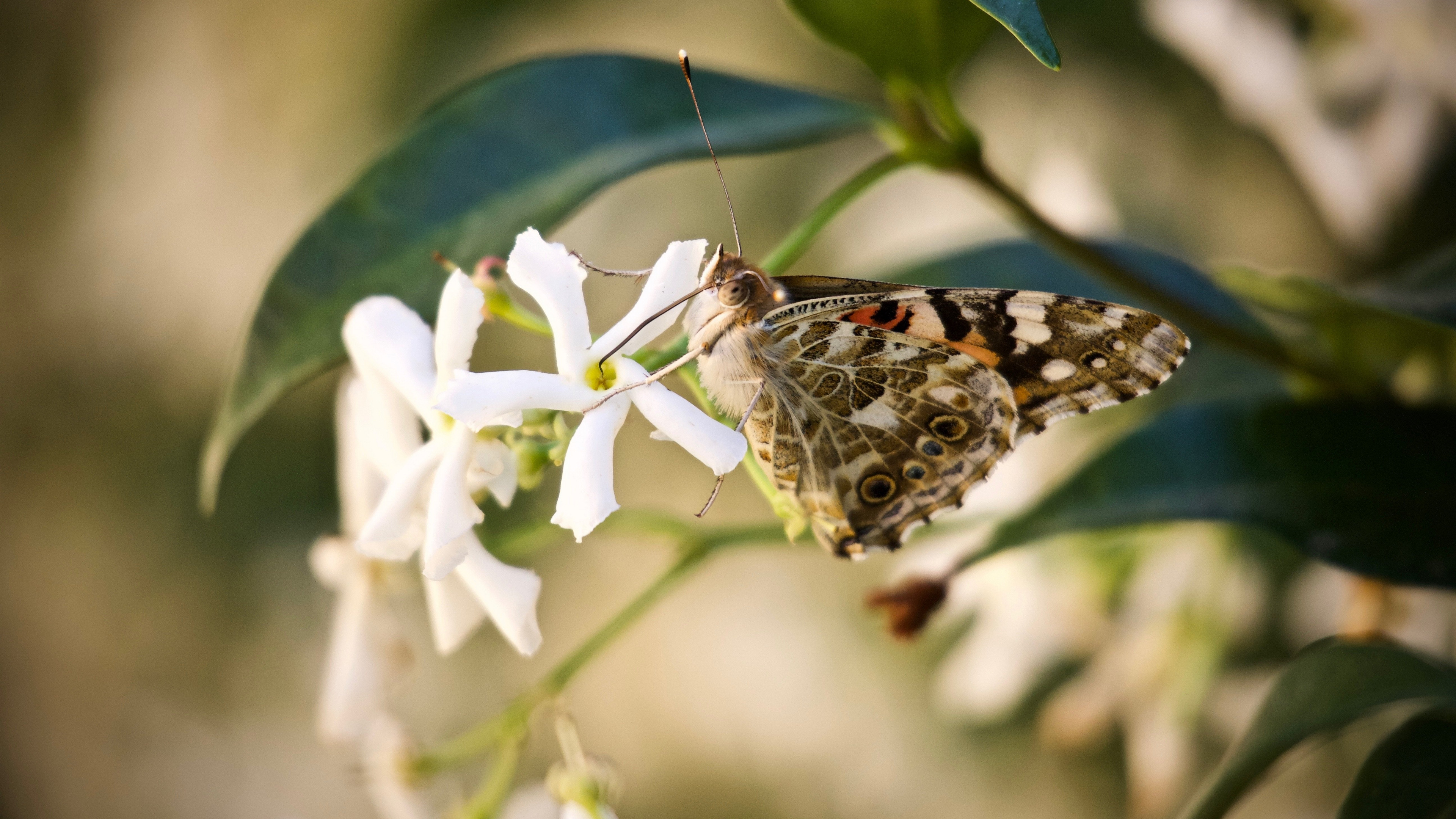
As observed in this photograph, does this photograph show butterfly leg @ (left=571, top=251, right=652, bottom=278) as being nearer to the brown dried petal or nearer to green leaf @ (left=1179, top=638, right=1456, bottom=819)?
the brown dried petal

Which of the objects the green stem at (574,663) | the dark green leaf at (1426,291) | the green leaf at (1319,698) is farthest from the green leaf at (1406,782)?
the green stem at (574,663)

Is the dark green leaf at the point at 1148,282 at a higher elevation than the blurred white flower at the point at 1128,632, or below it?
higher

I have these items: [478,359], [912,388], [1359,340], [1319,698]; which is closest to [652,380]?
[912,388]

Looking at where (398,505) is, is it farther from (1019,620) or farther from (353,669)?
(1019,620)

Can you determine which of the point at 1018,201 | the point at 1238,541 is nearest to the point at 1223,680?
the point at 1238,541

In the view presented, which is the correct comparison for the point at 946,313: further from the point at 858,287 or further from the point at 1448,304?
the point at 1448,304

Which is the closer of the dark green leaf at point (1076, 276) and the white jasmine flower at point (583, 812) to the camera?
the white jasmine flower at point (583, 812)

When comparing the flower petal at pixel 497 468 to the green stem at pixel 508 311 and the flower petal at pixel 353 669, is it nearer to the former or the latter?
the green stem at pixel 508 311
